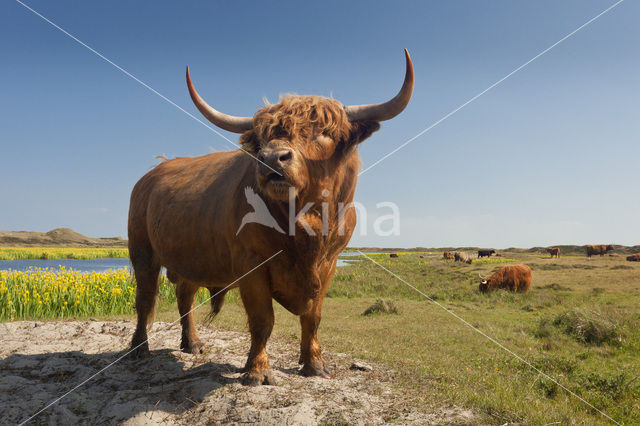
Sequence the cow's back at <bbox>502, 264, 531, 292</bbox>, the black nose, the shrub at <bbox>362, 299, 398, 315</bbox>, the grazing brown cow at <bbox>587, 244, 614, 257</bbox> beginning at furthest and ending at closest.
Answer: the grazing brown cow at <bbox>587, 244, 614, 257</bbox> → the cow's back at <bbox>502, 264, 531, 292</bbox> → the shrub at <bbox>362, 299, 398, 315</bbox> → the black nose

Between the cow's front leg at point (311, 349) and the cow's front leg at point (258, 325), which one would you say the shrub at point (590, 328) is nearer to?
the cow's front leg at point (311, 349)

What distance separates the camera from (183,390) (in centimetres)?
382

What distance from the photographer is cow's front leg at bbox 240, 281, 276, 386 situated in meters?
3.67

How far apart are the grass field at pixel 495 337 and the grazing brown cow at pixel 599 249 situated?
3687 centimetres

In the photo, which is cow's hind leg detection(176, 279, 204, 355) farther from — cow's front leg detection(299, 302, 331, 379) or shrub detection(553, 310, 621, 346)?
shrub detection(553, 310, 621, 346)

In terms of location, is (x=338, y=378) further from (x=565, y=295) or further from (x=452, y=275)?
(x=452, y=275)

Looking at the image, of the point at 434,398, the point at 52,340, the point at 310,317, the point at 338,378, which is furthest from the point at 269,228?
the point at 52,340

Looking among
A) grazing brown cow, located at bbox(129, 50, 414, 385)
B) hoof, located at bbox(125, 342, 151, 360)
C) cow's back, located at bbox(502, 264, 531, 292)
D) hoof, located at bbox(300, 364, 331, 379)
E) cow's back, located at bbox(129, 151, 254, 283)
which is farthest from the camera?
cow's back, located at bbox(502, 264, 531, 292)

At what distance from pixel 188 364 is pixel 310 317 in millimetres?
1700

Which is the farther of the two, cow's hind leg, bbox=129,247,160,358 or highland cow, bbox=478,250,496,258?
highland cow, bbox=478,250,496,258

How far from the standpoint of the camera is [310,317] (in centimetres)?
428

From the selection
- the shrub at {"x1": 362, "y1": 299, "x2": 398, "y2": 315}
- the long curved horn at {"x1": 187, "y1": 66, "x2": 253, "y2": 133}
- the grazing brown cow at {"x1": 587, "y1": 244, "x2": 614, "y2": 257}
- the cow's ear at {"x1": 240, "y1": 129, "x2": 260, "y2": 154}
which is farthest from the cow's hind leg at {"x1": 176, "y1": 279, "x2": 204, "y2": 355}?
the grazing brown cow at {"x1": 587, "y1": 244, "x2": 614, "y2": 257}

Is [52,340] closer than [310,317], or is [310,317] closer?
[310,317]

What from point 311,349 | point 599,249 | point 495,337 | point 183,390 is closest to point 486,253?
point 599,249
